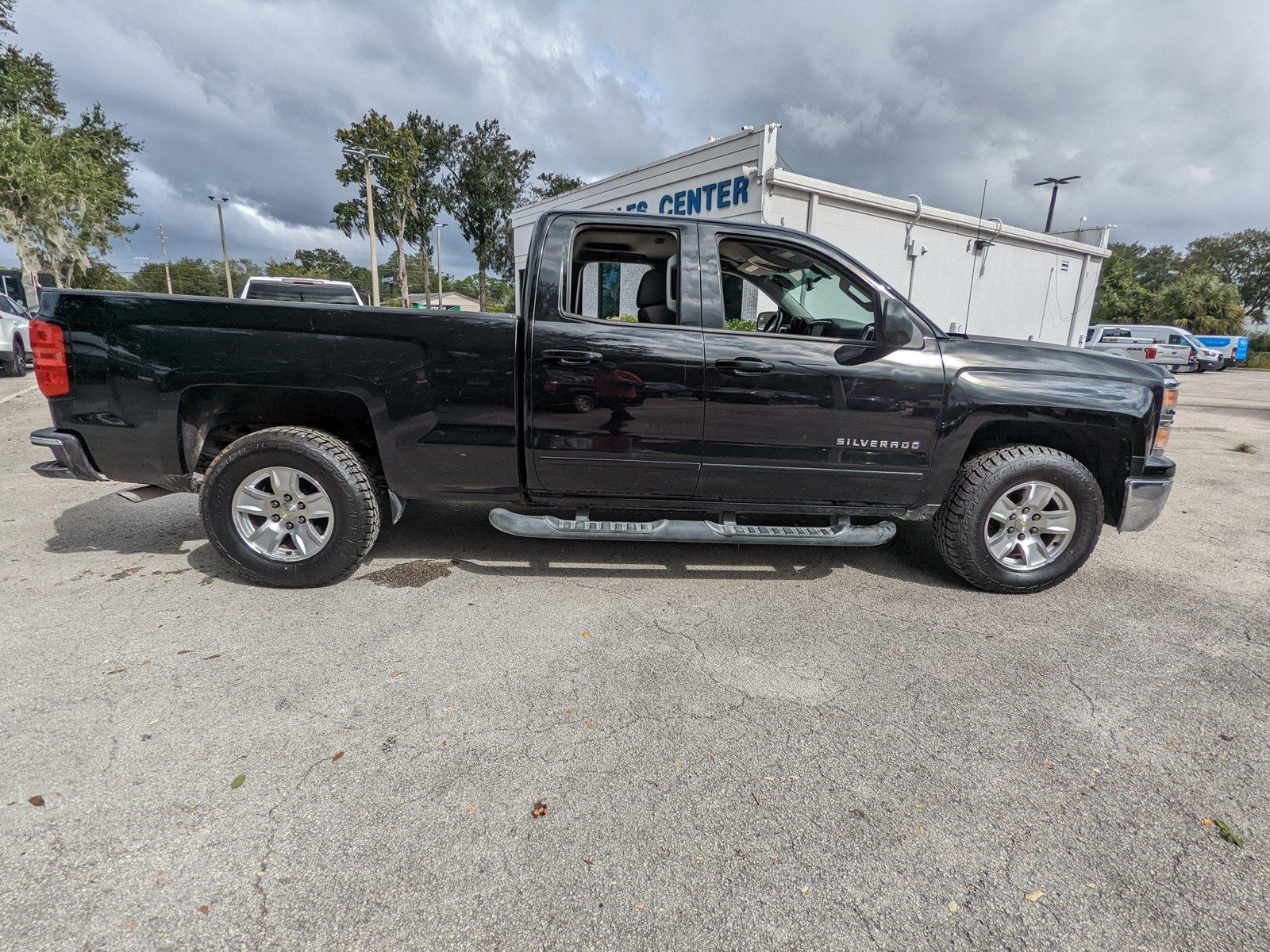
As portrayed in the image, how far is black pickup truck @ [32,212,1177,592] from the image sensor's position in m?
3.25

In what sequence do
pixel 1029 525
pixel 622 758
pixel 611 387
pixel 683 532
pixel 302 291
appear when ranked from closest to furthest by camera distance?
pixel 622 758, pixel 611 387, pixel 683 532, pixel 1029 525, pixel 302 291

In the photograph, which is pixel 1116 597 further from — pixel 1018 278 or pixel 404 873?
pixel 1018 278

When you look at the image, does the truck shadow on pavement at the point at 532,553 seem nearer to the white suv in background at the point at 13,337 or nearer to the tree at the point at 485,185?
the white suv in background at the point at 13,337

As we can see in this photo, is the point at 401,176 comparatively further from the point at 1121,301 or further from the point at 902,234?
the point at 1121,301

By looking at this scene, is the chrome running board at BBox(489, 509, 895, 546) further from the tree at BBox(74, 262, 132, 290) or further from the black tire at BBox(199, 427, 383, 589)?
the tree at BBox(74, 262, 132, 290)

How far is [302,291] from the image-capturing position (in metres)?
8.62

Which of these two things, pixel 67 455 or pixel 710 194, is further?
pixel 710 194

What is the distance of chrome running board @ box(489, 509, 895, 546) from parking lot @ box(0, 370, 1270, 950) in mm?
327

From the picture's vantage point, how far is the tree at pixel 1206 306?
1467 inches

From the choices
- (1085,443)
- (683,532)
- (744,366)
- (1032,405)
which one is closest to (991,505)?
(1032,405)

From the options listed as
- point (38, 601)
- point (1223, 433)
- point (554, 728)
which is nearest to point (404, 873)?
point (554, 728)

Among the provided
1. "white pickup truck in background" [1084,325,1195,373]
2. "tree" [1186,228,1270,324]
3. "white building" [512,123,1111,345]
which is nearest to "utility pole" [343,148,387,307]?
"white building" [512,123,1111,345]

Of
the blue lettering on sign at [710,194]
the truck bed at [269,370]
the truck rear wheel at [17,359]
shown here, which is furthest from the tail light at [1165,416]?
the truck rear wheel at [17,359]

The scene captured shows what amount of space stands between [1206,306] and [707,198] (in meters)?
41.9
